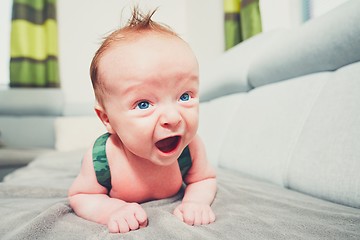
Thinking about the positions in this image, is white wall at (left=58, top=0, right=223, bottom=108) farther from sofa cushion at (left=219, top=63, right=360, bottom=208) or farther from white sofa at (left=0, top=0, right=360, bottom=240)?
sofa cushion at (left=219, top=63, right=360, bottom=208)

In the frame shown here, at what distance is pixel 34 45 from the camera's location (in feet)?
10.3

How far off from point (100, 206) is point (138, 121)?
8.9 inches

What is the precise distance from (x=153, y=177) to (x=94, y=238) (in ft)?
0.80

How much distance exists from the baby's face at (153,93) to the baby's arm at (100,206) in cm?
13

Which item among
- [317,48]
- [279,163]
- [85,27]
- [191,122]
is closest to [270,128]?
[279,163]

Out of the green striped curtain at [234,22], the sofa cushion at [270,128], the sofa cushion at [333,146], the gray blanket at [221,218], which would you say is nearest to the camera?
the gray blanket at [221,218]

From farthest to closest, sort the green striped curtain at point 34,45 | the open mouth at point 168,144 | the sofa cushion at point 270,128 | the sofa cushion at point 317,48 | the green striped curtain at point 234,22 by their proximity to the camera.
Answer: the green striped curtain at point 34,45 → the green striped curtain at point 234,22 → the sofa cushion at point 270,128 → the sofa cushion at point 317,48 → the open mouth at point 168,144

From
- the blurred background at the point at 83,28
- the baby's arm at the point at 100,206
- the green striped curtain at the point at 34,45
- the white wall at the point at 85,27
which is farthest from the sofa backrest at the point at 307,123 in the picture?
the green striped curtain at the point at 34,45

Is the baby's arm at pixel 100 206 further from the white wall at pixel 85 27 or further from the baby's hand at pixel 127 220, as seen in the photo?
the white wall at pixel 85 27

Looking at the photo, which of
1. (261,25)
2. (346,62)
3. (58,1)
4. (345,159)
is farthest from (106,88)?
(58,1)

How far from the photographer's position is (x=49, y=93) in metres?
3.02

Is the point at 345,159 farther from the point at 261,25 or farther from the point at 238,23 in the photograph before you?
the point at 238,23

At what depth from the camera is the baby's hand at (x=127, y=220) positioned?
1.95ft

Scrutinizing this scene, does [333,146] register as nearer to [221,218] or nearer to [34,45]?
[221,218]
